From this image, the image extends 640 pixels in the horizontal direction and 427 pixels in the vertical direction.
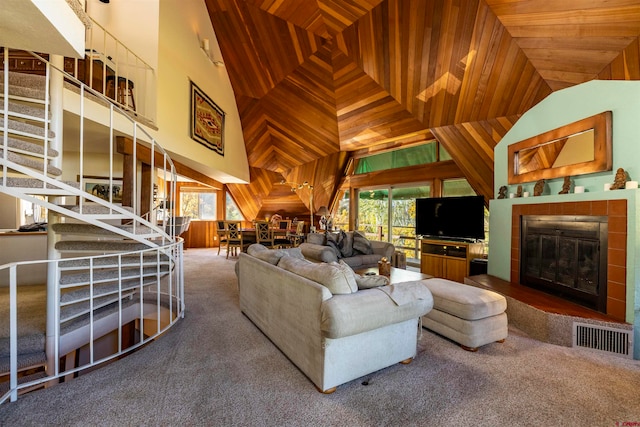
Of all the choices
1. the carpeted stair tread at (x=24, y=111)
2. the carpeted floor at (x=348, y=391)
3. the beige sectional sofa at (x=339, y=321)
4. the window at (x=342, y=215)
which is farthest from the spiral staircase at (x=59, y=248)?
the window at (x=342, y=215)

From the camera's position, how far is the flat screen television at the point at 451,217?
4707 millimetres

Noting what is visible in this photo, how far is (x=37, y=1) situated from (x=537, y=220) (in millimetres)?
4921

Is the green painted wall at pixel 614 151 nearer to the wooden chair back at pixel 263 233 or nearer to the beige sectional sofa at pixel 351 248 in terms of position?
the beige sectional sofa at pixel 351 248

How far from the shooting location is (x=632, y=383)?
6.78 feet

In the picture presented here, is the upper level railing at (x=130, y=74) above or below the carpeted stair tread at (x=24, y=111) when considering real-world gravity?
above

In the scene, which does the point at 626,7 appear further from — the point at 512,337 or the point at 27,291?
the point at 27,291

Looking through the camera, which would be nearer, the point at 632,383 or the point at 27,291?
the point at 632,383

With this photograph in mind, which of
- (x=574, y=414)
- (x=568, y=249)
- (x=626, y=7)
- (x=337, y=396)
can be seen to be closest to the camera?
(x=574, y=414)

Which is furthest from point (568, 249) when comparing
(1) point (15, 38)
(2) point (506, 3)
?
(1) point (15, 38)

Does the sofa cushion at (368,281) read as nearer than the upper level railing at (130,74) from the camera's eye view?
Yes

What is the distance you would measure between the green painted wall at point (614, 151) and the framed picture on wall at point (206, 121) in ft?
18.0

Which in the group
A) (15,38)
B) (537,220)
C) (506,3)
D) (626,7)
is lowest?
(537,220)

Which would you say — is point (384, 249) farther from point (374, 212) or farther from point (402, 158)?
point (402, 158)

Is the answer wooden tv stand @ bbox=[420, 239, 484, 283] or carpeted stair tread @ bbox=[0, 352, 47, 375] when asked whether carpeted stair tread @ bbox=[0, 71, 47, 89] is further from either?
wooden tv stand @ bbox=[420, 239, 484, 283]
